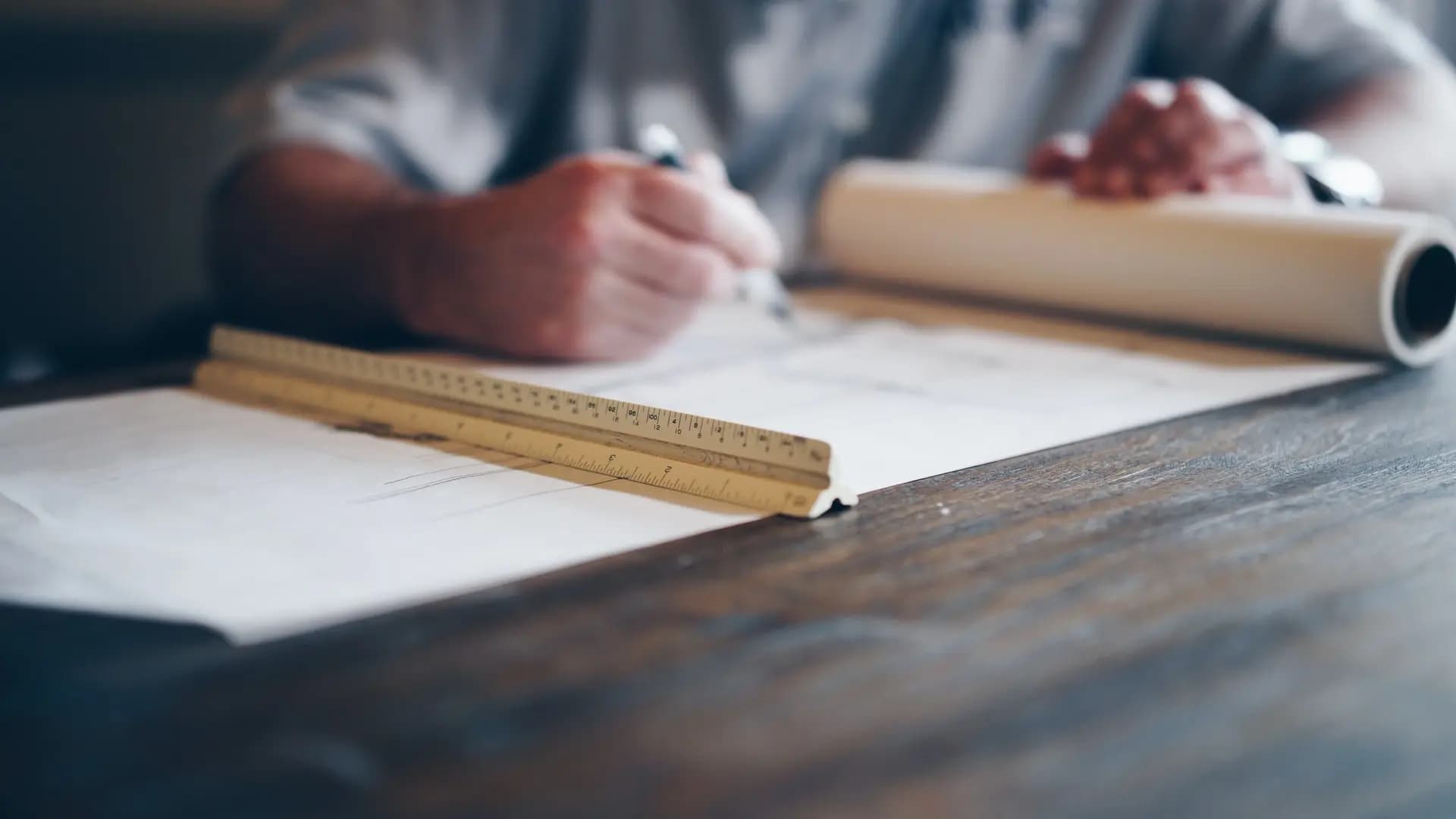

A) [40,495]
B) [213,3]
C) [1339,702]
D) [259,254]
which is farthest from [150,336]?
[1339,702]

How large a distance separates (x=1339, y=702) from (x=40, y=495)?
25.8 inches

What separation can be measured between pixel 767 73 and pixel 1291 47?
28.4 inches

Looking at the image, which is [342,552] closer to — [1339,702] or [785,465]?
[785,465]

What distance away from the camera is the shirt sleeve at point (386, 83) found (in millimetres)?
1312

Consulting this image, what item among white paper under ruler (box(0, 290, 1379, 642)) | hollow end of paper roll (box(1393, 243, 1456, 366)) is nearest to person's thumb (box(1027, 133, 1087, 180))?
white paper under ruler (box(0, 290, 1379, 642))

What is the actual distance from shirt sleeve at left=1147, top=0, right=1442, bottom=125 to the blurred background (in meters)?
1.51

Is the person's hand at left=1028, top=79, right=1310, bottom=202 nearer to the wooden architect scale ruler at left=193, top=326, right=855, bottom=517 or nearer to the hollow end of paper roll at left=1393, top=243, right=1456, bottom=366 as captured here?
the hollow end of paper roll at left=1393, top=243, right=1456, bottom=366

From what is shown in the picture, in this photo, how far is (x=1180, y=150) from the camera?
1259mm

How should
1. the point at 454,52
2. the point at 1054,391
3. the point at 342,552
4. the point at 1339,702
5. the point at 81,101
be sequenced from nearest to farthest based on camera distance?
the point at 1339,702
the point at 342,552
the point at 1054,391
the point at 454,52
the point at 81,101

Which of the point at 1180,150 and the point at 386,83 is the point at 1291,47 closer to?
the point at 1180,150

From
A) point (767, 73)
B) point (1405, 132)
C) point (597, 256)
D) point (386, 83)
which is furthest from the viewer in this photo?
point (767, 73)

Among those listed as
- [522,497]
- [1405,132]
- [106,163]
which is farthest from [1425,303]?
[106,163]

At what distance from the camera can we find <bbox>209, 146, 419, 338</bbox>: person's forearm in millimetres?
1184

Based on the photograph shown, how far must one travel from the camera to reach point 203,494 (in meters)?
0.71
